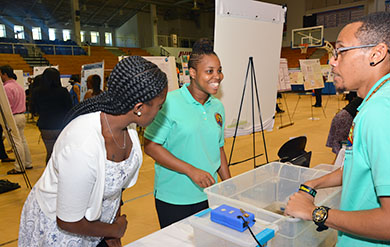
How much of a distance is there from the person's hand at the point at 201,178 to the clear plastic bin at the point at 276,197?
0.40 ft

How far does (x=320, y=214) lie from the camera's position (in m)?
0.76

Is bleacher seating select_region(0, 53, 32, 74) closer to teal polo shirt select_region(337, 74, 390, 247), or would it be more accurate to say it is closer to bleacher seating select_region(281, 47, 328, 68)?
teal polo shirt select_region(337, 74, 390, 247)

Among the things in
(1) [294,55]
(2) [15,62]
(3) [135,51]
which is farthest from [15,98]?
(1) [294,55]

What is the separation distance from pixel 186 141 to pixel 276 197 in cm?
53

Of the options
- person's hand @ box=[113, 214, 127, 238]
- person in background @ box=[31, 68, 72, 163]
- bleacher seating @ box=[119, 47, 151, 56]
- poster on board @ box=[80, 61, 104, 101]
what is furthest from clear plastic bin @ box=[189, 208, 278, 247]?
bleacher seating @ box=[119, 47, 151, 56]

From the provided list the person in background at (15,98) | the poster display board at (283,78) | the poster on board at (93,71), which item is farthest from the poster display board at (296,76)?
the person in background at (15,98)

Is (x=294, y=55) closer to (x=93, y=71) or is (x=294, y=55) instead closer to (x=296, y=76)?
(x=296, y=76)

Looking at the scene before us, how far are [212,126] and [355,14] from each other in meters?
17.6

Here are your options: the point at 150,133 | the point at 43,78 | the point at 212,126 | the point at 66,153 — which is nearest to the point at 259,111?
the point at 212,126

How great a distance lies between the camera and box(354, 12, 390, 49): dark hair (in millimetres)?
726

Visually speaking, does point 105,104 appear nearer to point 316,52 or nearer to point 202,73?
point 202,73

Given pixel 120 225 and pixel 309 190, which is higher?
pixel 309 190

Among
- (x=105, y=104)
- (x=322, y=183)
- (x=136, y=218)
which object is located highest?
(x=105, y=104)

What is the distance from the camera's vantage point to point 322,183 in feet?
3.50
